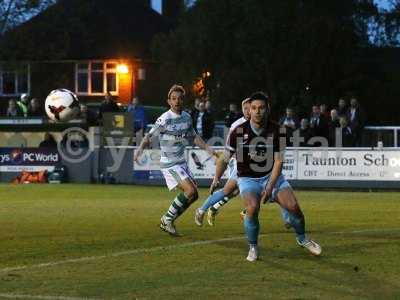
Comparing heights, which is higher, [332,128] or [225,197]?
[332,128]

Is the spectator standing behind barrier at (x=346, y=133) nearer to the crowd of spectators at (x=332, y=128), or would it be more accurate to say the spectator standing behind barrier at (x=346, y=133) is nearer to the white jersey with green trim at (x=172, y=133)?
the crowd of spectators at (x=332, y=128)

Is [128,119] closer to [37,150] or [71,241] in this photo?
[37,150]

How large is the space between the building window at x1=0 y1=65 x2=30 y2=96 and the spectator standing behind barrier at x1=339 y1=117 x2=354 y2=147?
27.9 metres

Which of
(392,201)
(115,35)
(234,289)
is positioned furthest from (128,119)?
(115,35)

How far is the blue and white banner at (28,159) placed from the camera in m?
29.6

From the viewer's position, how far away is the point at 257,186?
1130 cm

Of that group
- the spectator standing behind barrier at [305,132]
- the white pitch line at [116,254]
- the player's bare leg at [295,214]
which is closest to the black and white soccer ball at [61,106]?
the spectator standing behind barrier at [305,132]

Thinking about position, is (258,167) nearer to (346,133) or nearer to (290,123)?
(346,133)

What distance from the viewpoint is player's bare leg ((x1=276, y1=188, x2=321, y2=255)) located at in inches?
446

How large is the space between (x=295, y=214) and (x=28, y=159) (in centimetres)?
1961

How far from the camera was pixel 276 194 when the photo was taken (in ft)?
37.3

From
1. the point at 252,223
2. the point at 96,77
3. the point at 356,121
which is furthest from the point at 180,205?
the point at 96,77

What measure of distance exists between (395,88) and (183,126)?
29.2 meters

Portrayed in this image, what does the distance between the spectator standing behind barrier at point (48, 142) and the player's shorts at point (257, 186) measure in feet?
63.3
